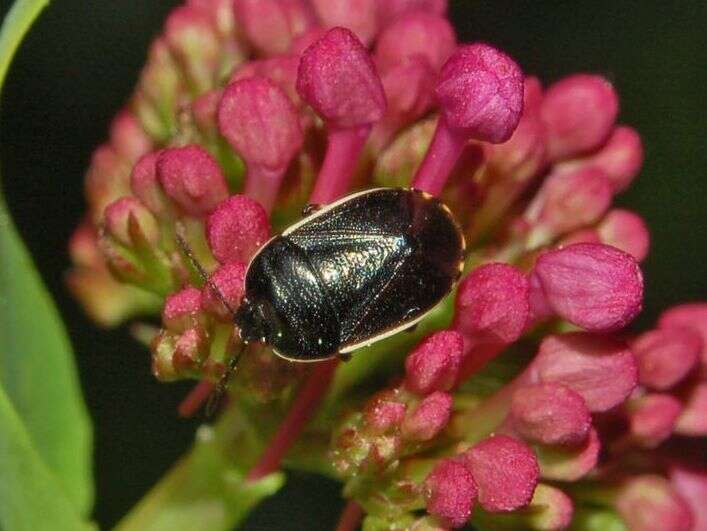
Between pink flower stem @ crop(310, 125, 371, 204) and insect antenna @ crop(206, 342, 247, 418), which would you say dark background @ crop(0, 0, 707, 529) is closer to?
pink flower stem @ crop(310, 125, 371, 204)

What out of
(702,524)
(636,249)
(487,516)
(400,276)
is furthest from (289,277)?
(702,524)

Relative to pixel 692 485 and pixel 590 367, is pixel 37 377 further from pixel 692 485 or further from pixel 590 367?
pixel 692 485

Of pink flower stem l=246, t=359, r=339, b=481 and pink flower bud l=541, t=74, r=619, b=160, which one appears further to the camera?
pink flower bud l=541, t=74, r=619, b=160

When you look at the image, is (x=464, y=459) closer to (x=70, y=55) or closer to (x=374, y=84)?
(x=374, y=84)

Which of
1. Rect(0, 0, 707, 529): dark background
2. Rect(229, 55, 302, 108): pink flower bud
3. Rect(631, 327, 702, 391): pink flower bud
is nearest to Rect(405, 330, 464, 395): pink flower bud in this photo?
Rect(631, 327, 702, 391): pink flower bud

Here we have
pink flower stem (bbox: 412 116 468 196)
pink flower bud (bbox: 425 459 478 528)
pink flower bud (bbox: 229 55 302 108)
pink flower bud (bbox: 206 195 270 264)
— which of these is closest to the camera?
pink flower bud (bbox: 425 459 478 528)

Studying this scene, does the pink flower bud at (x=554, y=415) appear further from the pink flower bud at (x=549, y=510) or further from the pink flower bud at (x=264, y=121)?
the pink flower bud at (x=264, y=121)

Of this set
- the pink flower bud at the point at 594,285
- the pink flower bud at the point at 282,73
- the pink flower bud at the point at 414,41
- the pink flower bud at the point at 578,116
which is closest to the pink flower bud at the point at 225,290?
the pink flower bud at the point at 282,73
